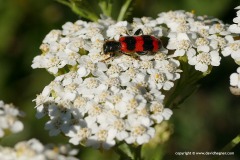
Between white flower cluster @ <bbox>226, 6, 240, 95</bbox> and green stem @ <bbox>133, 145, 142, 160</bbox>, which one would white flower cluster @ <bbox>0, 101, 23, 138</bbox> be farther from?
white flower cluster @ <bbox>226, 6, 240, 95</bbox>

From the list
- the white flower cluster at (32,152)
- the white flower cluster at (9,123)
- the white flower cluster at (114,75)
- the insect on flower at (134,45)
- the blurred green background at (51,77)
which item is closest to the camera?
the white flower cluster at (32,152)

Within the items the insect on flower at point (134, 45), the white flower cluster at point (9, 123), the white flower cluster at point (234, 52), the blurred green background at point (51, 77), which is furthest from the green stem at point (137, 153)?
the blurred green background at point (51, 77)

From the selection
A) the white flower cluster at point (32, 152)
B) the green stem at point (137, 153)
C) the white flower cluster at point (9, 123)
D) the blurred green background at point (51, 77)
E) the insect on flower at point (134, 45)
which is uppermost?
the blurred green background at point (51, 77)

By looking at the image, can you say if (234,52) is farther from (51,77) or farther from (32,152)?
(51,77)

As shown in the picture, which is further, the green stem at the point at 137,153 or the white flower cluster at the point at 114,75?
the green stem at the point at 137,153

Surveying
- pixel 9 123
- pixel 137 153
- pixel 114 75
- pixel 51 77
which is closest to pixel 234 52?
pixel 114 75

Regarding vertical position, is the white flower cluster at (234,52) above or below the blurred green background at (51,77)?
below

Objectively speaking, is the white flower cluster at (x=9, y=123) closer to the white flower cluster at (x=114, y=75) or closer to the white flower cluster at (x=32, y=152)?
the white flower cluster at (x=32, y=152)
